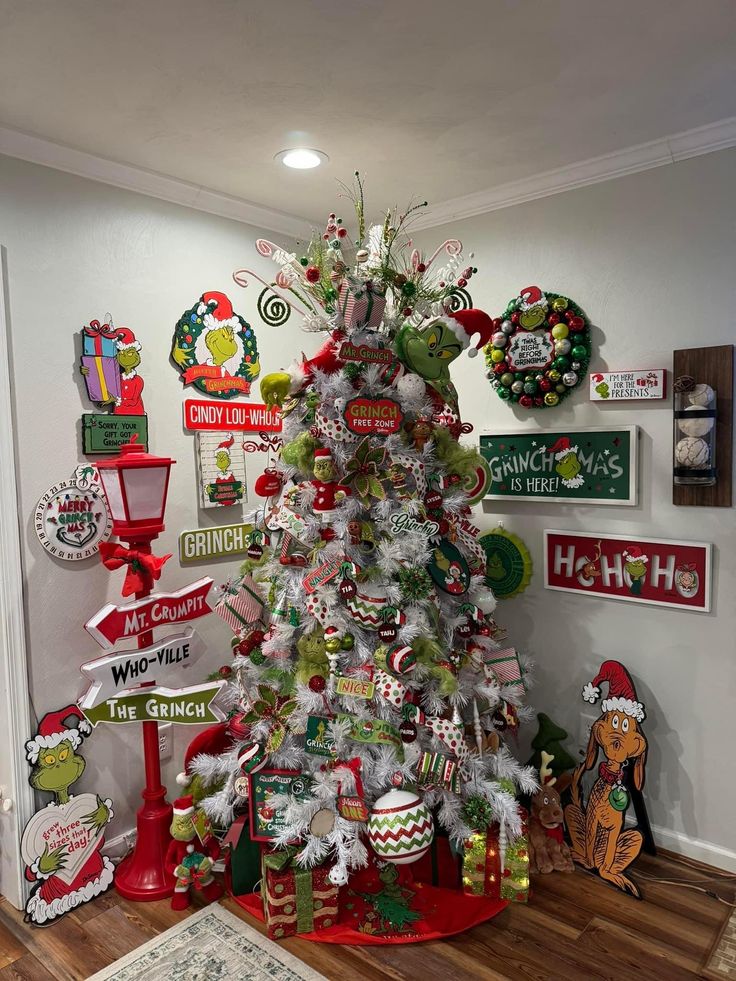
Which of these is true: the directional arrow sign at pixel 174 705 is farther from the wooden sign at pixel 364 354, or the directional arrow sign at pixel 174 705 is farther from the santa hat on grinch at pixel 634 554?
the santa hat on grinch at pixel 634 554

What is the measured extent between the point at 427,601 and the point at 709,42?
1754mm

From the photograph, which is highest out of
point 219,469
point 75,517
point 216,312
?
point 216,312

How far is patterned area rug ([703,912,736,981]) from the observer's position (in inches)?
75.8

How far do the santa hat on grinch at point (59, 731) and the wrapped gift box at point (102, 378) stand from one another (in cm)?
110

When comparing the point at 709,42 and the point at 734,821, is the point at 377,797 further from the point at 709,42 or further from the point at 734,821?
the point at 709,42

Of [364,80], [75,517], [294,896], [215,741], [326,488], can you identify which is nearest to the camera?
[364,80]

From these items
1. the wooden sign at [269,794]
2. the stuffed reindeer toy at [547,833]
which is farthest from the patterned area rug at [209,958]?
the stuffed reindeer toy at [547,833]

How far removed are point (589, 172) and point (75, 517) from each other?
2.26 m

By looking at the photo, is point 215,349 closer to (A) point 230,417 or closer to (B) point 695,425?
(A) point 230,417

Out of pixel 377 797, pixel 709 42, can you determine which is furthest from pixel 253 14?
pixel 377 797

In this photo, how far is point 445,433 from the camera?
2.40 metres

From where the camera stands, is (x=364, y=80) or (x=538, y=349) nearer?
(x=364, y=80)

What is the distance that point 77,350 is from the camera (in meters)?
2.33

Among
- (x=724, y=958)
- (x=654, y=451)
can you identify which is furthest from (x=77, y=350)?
(x=724, y=958)
